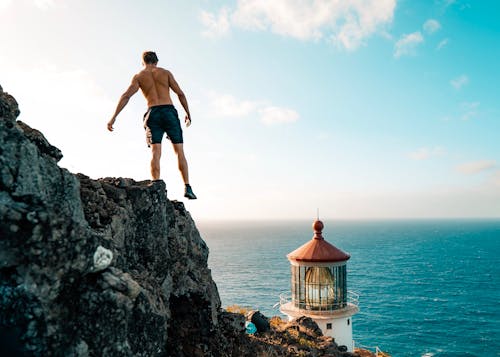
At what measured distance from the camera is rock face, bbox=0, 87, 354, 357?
3658 mm

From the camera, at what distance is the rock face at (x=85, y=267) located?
366 centimetres

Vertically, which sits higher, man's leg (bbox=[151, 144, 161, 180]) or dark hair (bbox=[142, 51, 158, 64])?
dark hair (bbox=[142, 51, 158, 64])

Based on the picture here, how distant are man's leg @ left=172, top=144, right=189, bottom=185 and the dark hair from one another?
1.63 m

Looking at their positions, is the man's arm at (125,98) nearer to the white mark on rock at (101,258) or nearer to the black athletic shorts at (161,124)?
the black athletic shorts at (161,124)

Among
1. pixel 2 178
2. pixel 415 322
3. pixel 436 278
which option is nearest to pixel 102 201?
pixel 2 178

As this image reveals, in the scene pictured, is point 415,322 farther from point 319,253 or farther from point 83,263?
point 83,263

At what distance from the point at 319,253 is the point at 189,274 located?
14997 mm

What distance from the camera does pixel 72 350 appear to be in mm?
3955

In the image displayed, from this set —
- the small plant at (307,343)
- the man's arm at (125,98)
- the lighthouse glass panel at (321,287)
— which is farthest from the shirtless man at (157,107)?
the lighthouse glass panel at (321,287)

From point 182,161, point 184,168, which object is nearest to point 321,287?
point 184,168

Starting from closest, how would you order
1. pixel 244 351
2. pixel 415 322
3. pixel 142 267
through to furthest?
pixel 142 267, pixel 244 351, pixel 415 322

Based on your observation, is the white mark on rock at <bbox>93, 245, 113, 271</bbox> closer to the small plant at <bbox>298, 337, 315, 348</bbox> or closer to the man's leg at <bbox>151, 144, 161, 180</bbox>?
the man's leg at <bbox>151, 144, 161, 180</bbox>

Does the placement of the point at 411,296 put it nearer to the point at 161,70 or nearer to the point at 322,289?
the point at 322,289

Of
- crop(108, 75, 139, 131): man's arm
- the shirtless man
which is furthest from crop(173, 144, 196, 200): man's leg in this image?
crop(108, 75, 139, 131): man's arm
